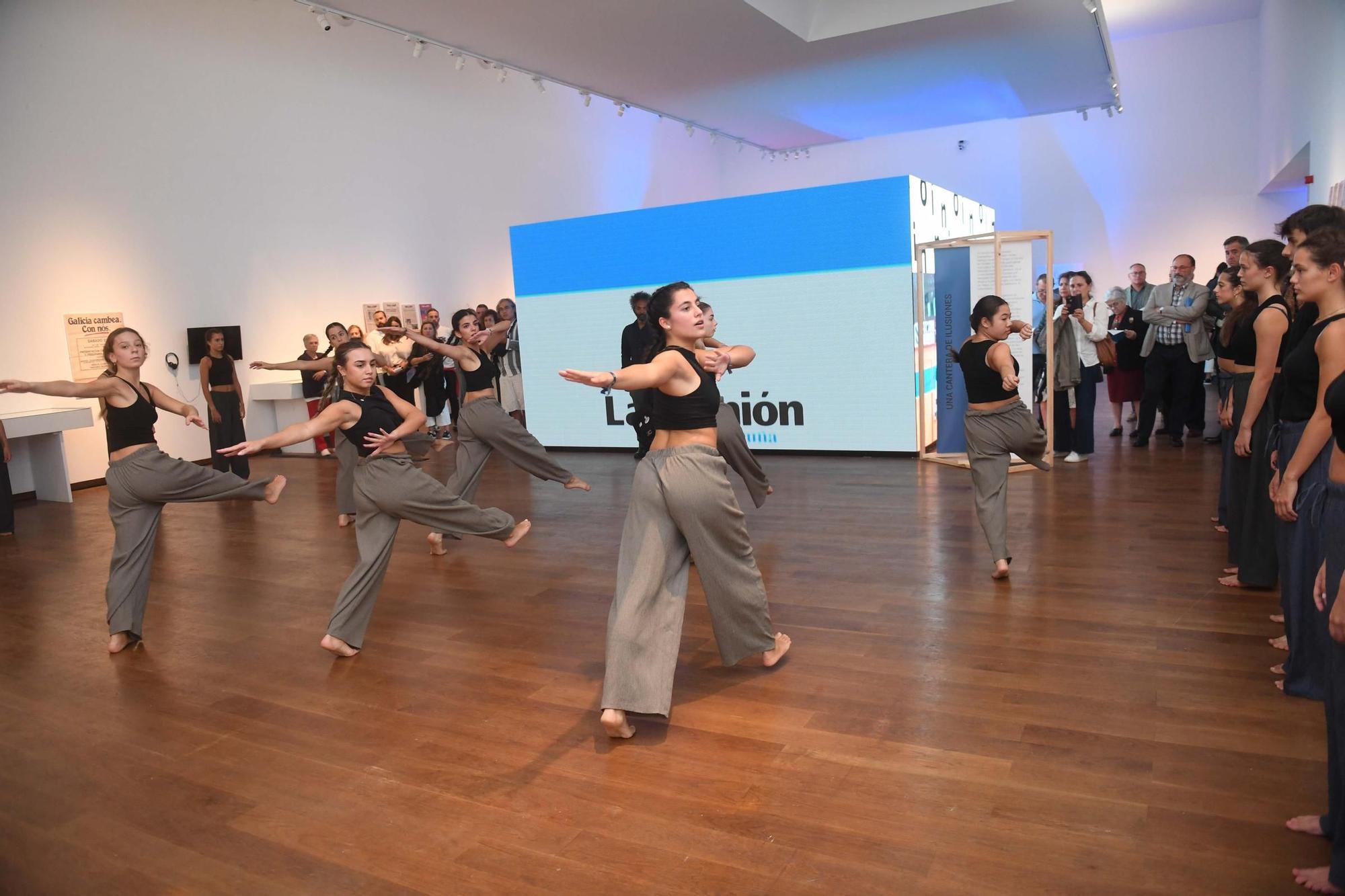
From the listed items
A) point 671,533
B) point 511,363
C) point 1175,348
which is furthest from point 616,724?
point 511,363

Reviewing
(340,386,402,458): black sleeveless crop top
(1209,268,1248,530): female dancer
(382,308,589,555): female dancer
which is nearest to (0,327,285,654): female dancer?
(340,386,402,458): black sleeveless crop top

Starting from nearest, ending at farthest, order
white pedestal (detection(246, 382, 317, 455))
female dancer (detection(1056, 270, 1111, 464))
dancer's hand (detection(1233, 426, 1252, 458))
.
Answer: dancer's hand (detection(1233, 426, 1252, 458)) < female dancer (detection(1056, 270, 1111, 464)) < white pedestal (detection(246, 382, 317, 455))

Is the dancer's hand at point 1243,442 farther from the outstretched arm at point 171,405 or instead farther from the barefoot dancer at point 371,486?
the outstretched arm at point 171,405

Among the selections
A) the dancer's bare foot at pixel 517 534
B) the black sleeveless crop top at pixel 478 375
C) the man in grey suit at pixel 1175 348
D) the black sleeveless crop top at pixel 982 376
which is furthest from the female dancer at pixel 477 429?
the man in grey suit at pixel 1175 348

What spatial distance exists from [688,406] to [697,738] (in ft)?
3.86

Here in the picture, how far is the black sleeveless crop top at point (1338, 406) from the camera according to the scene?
1973 millimetres

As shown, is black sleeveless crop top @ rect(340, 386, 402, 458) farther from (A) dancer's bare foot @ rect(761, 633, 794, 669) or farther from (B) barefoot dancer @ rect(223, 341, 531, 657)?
(A) dancer's bare foot @ rect(761, 633, 794, 669)

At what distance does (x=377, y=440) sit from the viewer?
427 cm

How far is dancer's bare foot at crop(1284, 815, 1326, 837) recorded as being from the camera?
239cm

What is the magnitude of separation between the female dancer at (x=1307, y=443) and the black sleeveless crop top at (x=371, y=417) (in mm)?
3564

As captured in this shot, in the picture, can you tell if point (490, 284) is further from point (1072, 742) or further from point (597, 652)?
point (1072, 742)

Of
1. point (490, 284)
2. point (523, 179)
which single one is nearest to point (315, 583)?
point (490, 284)

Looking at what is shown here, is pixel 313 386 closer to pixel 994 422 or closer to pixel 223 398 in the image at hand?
pixel 223 398

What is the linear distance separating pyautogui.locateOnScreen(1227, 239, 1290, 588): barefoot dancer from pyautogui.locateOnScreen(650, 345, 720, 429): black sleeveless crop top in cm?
210
